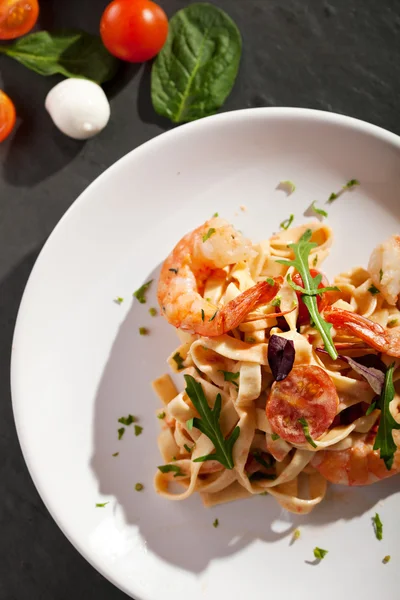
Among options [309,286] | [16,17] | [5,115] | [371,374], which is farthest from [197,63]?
[371,374]

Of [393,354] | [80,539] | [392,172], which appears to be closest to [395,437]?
[393,354]

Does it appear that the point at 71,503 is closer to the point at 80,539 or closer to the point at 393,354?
the point at 80,539

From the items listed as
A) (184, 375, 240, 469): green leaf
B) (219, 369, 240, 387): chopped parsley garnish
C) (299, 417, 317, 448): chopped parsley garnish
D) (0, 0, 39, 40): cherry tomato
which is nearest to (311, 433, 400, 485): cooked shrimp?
Result: (299, 417, 317, 448): chopped parsley garnish

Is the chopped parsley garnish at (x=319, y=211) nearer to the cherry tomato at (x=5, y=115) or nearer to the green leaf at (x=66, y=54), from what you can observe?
the green leaf at (x=66, y=54)

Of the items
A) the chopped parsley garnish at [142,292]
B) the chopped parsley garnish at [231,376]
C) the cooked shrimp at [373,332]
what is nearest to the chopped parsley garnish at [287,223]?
the cooked shrimp at [373,332]

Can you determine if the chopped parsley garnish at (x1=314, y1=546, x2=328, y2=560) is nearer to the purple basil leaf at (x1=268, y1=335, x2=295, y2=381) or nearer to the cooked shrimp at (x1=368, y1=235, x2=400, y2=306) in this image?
the purple basil leaf at (x1=268, y1=335, x2=295, y2=381)
